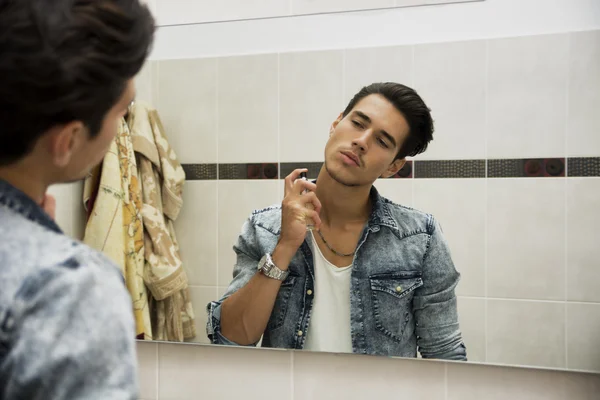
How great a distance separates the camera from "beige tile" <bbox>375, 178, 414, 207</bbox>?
116cm

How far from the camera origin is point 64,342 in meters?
0.49

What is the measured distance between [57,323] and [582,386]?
0.97 meters

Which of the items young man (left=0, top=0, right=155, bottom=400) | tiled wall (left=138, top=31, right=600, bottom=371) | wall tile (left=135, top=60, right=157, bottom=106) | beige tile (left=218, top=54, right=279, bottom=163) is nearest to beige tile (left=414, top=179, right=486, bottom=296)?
tiled wall (left=138, top=31, right=600, bottom=371)

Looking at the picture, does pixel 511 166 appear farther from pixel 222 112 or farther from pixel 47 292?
pixel 47 292

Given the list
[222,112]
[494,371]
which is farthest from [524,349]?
[222,112]

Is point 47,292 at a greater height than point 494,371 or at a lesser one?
greater

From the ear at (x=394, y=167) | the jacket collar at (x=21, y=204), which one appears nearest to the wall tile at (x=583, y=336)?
the ear at (x=394, y=167)

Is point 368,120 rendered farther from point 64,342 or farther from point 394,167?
point 64,342

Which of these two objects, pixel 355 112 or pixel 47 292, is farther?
pixel 355 112

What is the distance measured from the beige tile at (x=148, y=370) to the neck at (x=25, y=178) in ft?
2.82

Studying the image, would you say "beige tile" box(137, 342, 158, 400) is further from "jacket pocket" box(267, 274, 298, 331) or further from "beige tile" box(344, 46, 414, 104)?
"beige tile" box(344, 46, 414, 104)

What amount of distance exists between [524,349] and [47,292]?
2.95ft

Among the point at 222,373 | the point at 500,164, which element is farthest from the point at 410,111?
the point at 222,373

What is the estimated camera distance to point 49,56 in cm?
50
